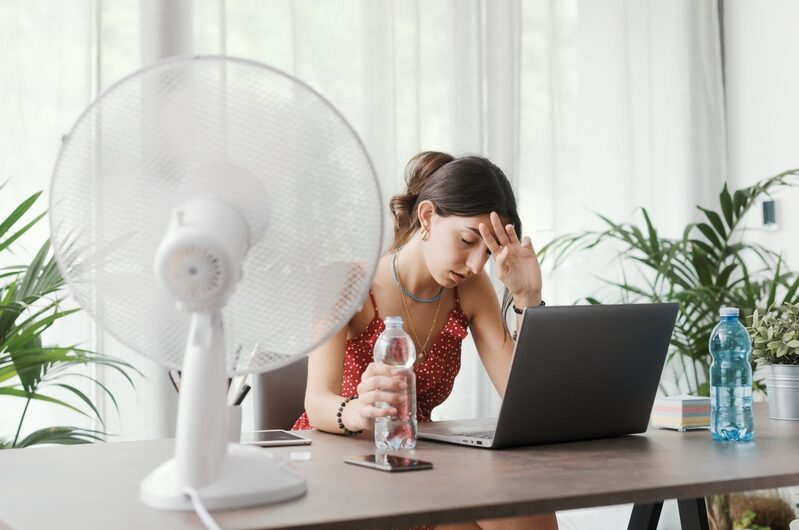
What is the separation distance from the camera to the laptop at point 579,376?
1377mm

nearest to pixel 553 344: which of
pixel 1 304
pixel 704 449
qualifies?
pixel 704 449

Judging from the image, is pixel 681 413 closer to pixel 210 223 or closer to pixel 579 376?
pixel 579 376

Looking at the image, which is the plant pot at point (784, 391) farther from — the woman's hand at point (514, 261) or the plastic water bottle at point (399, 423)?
the plastic water bottle at point (399, 423)

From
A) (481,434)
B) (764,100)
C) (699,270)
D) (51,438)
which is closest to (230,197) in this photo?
(481,434)

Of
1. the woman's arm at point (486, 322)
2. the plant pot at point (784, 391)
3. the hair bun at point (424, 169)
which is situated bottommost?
the plant pot at point (784, 391)

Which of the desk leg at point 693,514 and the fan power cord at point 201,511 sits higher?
the fan power cord at point 201,511

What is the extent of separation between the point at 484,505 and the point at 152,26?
2180 millimetres

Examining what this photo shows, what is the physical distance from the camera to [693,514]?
1.75m

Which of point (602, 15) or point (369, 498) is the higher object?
point (602, 15)

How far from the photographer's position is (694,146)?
3.79 m

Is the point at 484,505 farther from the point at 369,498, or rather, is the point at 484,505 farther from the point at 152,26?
the point at 152,26


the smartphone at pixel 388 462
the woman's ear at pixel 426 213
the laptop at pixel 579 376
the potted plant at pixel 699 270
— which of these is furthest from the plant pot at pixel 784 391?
the potted plant at pixel 699 270

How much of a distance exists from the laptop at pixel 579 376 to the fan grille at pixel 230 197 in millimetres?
393

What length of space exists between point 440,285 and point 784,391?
27.9 inches
